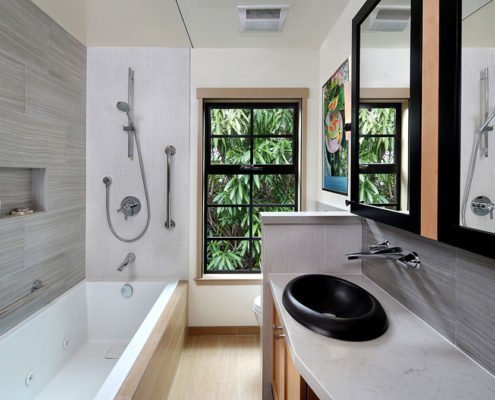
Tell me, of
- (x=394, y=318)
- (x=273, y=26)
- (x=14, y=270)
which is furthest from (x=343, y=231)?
(x=14, y=270)

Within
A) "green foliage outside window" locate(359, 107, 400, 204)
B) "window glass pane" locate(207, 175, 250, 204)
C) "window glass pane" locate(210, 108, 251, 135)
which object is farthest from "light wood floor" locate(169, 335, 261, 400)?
"window glass pane" locate(210, 108, 251, 135)

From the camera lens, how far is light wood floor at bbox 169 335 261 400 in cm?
191

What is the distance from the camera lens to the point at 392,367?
2.70ft

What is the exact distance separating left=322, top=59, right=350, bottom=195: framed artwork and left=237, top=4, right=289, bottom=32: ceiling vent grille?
534 mm

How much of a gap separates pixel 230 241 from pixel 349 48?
1.78 metres

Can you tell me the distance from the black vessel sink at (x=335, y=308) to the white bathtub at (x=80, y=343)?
2.64ft

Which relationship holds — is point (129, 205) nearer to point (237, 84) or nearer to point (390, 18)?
point (237, 84)

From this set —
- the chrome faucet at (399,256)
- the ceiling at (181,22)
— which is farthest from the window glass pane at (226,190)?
the chrome faucet at (399,256)

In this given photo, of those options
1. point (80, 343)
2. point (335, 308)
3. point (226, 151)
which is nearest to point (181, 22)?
point (226, 151)

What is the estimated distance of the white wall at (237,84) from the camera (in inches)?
101

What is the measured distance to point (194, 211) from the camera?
262 centimetres

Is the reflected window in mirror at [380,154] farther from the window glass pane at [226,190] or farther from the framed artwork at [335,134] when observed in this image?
the window glass pane at [226,190]

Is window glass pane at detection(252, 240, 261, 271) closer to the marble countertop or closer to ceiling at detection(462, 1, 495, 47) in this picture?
the marble countertop

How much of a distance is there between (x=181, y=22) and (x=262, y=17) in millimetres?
586
